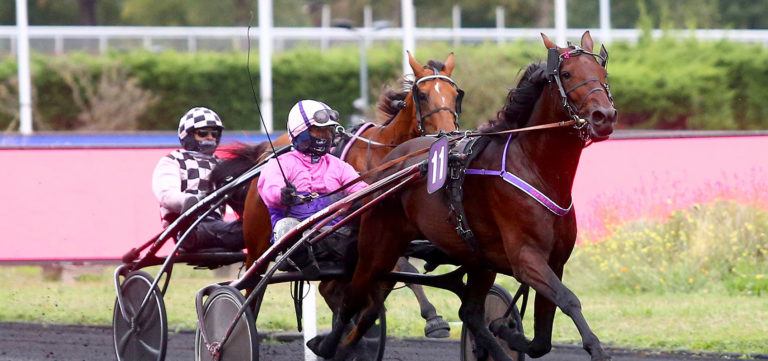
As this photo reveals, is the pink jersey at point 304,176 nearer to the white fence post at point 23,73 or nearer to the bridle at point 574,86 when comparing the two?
the bridle at point 574,86

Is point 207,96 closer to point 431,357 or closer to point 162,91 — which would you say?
point 162,91

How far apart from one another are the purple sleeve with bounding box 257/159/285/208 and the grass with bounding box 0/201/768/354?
279 centimetres

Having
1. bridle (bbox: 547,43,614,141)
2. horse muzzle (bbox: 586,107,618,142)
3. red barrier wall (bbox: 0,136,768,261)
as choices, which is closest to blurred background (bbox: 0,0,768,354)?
red barrier wall (bbox: 0,136,768,261)

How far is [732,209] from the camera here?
9.87 metres

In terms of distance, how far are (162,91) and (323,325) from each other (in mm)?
21159

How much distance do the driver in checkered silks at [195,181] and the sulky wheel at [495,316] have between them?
147 cm

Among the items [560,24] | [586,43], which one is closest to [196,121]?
[586,43]

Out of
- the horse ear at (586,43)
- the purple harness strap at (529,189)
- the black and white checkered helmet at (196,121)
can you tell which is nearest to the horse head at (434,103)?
the black and white checkered helmet at (196,121)

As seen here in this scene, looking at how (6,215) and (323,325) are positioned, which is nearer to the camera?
(323,325)

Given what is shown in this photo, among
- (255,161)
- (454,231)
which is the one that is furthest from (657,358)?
(255,161)

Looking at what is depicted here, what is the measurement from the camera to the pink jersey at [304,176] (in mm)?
5805

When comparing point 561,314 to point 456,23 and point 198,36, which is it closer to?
point 198,36

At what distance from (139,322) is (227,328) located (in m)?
1.04

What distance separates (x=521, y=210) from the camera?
16.8 feet
